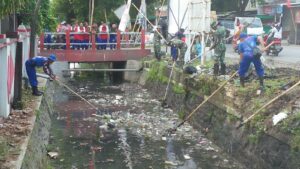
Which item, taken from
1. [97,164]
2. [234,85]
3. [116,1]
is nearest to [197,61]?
[234,85]

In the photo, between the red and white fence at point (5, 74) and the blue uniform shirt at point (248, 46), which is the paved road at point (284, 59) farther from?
the red and white fence at point (5, 74)

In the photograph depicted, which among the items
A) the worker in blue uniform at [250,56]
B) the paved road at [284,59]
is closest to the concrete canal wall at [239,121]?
the worker in blue uniform at [250,56]

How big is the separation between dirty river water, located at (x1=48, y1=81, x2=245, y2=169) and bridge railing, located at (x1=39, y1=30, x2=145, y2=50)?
4.86 m

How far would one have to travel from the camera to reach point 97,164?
934 centimetres

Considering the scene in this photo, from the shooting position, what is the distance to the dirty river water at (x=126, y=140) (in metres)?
9.44

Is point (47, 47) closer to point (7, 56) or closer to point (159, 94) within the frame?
point (159, 94)

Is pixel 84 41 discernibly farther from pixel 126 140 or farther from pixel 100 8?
pixel 126 140

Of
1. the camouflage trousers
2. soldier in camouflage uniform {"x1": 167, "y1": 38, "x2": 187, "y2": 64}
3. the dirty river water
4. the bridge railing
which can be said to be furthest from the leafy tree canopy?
the camouflage trousers

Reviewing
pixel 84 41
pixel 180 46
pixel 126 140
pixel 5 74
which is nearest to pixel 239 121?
pixel 126 140

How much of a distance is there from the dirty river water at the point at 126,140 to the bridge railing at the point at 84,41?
4.86 m

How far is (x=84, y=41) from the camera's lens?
21.3m

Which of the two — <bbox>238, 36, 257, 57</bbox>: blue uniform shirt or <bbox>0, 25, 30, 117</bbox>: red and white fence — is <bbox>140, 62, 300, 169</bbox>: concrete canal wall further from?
<bbox>0, 25, 30, 117</bbox>: red and white fence

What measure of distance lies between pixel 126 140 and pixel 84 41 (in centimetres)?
1096

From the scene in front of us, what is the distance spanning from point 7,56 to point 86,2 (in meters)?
22.5
